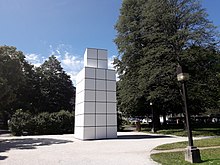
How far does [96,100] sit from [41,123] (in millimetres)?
10373

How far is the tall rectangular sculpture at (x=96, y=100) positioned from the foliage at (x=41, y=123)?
303 inches

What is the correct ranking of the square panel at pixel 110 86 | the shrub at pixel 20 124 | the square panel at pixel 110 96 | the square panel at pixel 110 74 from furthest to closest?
the shrub at pixel 20 124 < the square panel at pixel 110 74 < the square panel at pixel 110 86 < the square panel at pixel 110 96

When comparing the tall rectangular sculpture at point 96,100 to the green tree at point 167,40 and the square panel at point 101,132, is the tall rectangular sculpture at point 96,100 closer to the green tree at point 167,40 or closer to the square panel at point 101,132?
the square panel at point 101,132

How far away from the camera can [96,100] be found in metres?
18.2

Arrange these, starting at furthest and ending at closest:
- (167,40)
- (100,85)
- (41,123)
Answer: (41,123), (167,40), (100,85)

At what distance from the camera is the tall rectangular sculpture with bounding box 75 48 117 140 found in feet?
57.9

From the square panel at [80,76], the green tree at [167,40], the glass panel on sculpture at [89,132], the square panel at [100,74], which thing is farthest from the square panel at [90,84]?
the green tree at [167,40]

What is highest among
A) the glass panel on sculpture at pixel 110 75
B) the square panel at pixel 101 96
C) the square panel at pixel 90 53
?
the square panel at pixel 90 53

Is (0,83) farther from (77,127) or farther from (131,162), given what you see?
(131,162)

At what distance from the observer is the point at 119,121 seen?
30328mm

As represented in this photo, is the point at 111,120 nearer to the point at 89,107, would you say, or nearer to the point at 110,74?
the point at 89,107

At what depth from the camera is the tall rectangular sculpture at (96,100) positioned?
17.6m

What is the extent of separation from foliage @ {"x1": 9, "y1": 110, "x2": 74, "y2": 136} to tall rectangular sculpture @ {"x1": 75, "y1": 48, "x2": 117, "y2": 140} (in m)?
7.70

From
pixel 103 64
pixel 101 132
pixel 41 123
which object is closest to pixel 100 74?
pixel 103 64
